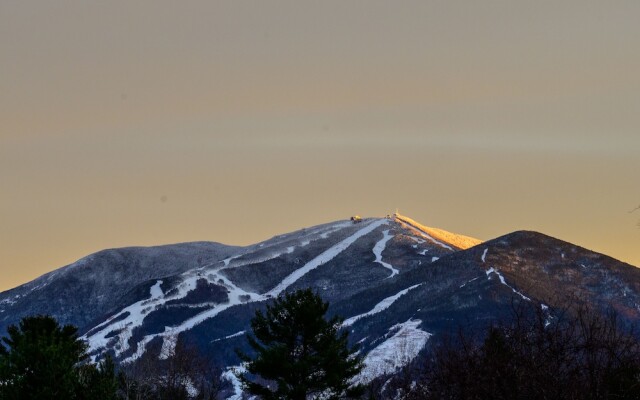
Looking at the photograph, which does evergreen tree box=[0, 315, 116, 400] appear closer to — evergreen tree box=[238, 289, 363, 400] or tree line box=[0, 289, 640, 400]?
tree line box=[0, 289, 640, 400]

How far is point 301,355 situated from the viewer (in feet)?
262

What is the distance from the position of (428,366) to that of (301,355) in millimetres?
10513

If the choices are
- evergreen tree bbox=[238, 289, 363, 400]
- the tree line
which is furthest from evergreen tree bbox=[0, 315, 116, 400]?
evergreen tree bbox=[238, 289, 363, 400]

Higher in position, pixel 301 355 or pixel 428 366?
pixel 301 355

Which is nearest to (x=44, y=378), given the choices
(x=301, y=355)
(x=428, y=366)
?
(x=301, y=355)

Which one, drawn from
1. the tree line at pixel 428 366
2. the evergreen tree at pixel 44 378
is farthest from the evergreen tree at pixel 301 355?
the evergreen tree at pixel 44 378

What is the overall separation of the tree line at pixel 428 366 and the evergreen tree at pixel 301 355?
0.23 feet

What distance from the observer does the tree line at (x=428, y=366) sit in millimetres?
38781

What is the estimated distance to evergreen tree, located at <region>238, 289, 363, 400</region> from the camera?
258 feet

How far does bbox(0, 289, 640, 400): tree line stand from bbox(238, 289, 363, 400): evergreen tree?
2.8 inches

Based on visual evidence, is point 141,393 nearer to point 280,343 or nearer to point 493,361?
point 280,343

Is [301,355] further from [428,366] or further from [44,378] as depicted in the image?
[44,378]

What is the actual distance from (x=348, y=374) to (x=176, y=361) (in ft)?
223

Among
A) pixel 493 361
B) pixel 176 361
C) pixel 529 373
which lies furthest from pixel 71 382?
pixel 176 361
